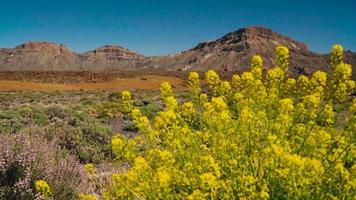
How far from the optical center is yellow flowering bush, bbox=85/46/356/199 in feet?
12.1

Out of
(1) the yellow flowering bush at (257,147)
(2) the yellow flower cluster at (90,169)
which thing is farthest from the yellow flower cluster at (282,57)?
(2) the yellow flower cluster at (90,169)

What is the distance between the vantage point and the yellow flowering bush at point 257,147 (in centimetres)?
370

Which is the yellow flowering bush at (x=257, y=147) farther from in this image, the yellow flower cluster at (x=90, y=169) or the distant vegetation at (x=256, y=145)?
the yellow flower cluster at (x=90, y=169)

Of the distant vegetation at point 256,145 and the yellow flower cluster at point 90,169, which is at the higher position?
the distant vegetation at point 256,145

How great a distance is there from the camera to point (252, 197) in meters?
3.79

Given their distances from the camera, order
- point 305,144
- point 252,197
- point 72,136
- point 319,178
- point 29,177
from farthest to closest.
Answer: point 72,136, point 29,177, point 305,144, point 252,197, point 319,178

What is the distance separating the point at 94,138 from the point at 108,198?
723 centimetres

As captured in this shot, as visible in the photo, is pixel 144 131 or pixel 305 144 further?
pixel 144 131

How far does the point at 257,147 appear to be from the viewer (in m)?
4.24

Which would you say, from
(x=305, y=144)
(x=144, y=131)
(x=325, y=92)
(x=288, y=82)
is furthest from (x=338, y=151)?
(x=144, y=131)

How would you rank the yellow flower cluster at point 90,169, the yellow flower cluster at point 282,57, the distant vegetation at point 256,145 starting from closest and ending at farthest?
1. the distant vegetation at point 256,145
2. the yellow flower cluster at point 282,57
3. the yellow flower cluster at point 90,169

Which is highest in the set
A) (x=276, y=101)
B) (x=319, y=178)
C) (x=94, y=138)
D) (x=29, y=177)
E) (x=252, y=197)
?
(x=276, y=101)

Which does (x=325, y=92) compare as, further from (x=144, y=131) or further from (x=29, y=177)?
(x=29, y=177)

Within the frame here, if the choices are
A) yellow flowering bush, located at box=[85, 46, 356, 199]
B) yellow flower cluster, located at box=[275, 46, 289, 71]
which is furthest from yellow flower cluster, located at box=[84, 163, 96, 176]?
yellow flower cluster, located at box=[275, 46, 289, 71]
